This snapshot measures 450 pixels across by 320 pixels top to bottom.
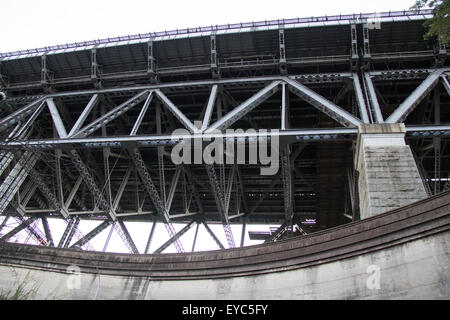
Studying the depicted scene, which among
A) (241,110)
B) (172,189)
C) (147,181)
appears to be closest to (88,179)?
(147,181)

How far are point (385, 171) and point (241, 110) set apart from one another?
708 cm

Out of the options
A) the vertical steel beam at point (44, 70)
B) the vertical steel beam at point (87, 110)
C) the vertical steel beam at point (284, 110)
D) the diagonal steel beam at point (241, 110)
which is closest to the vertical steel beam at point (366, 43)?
the vertical steel beam at point (284, 110)

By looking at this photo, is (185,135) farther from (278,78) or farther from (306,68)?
(306,68)

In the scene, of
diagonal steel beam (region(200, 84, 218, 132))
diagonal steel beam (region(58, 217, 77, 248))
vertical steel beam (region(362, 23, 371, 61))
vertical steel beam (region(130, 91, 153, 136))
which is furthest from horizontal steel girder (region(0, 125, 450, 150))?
diagonal steel beam (region(58, 217, 77, 248))

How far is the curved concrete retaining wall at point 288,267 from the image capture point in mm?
7602

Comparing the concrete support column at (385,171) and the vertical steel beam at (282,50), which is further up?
the vertical steel beam at (282,50)

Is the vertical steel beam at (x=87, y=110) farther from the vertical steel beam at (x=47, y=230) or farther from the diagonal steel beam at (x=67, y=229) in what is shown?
the vertical steel beam at (x=47, y=230)

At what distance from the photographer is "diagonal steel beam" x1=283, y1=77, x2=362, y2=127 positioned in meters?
16.3

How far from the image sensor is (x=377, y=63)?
67.4 ft

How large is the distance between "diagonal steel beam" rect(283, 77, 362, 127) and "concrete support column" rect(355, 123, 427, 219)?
850 mm

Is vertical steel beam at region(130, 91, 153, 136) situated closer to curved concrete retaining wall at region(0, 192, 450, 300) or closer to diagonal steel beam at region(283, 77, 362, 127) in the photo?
diagonal steel beam at region(283, 77, 362, 127)

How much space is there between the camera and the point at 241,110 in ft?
59.5

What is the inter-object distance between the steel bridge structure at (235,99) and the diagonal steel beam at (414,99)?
0.08m
